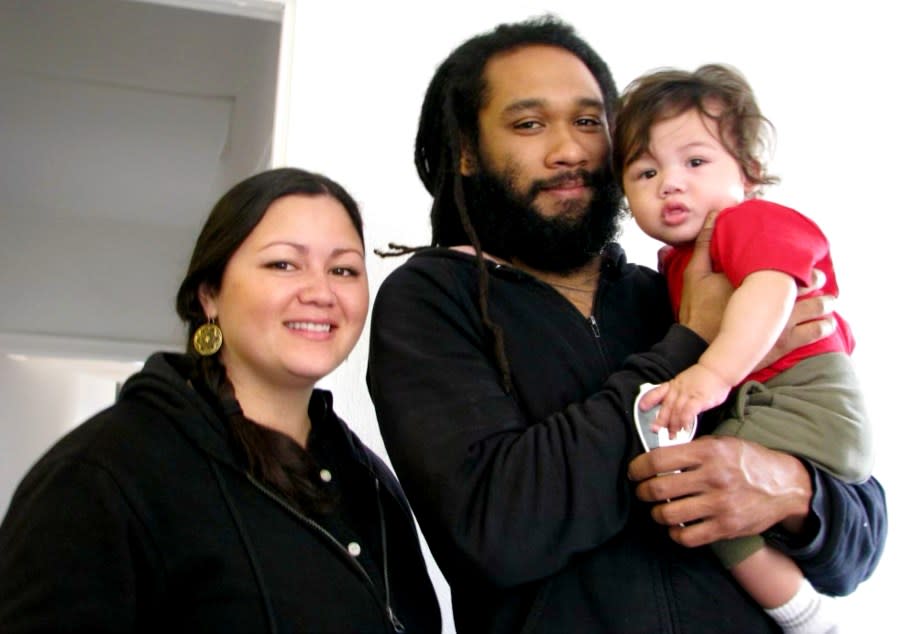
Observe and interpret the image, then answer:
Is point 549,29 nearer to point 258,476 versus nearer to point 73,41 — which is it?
point 258,476

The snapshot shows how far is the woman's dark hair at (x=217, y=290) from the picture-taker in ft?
3.80

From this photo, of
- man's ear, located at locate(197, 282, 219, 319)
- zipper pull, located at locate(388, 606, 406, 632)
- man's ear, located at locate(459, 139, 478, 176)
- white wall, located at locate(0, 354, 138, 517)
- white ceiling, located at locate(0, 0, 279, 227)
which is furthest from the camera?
white wall, located at locate(0, 354, 138, 517)

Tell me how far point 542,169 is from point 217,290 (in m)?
0.53

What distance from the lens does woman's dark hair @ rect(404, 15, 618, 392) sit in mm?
1525

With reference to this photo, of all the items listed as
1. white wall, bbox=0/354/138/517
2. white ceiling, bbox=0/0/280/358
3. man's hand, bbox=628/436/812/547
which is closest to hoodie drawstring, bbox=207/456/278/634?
man's hand, bbox=628/436/812/547

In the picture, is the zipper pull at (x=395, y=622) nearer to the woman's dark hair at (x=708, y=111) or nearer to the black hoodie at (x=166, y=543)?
the black hoodie at (x=166, y=543)

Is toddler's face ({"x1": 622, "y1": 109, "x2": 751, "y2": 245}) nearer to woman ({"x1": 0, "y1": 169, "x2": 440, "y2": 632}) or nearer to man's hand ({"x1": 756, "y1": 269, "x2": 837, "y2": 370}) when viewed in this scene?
man's hand ({"x1": 756, "y1": 269, "x2": 837, "y2": 370})

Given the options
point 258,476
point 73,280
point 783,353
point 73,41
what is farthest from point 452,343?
point 73,280

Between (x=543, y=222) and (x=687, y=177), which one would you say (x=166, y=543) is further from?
(x=687, y=177)

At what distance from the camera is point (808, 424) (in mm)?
1150

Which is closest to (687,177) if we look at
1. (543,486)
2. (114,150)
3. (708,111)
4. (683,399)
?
(708,111)

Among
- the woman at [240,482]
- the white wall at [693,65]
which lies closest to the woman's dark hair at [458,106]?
the woman at [240,482]

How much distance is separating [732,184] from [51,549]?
983mm

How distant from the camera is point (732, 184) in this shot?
4.28 feet
